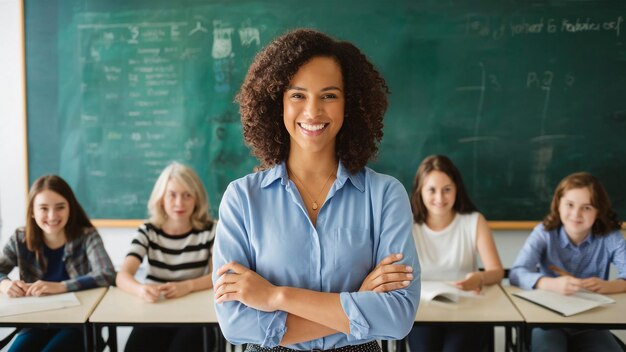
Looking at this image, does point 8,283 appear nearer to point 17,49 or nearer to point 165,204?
point 165,204

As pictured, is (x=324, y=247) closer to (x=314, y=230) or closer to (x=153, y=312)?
(x=314, y=230)

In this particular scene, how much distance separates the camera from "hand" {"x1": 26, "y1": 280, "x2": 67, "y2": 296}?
2.46 metres

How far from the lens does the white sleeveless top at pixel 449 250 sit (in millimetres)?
2844

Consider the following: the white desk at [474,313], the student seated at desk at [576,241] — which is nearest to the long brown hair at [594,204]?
the student seated at desk at [576,241]

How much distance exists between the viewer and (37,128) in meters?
3.68

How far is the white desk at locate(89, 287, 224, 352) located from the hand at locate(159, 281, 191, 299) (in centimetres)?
2

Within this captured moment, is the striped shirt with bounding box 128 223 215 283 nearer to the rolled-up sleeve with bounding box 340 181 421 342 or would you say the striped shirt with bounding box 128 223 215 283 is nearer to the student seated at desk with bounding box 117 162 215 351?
the student seated at desk with bounding box 117 162 215 351

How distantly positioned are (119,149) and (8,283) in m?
1.38

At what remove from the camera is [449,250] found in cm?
287

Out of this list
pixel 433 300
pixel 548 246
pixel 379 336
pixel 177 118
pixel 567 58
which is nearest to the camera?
pixel 379 336

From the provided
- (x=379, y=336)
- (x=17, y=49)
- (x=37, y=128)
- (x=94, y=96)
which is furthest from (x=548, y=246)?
(x=17, y=49)

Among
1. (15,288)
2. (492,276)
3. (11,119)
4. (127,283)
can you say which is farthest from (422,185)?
(11,119)

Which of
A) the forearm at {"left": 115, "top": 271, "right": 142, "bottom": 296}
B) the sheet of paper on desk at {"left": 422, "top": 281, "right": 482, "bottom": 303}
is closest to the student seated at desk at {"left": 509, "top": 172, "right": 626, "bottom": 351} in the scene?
the sheet of paper on desk at {"left": 422, "top": 281, "right": 482, "bottom": 303}

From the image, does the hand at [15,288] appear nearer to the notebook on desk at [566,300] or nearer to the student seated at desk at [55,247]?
the student seated at desk at [55,247]
